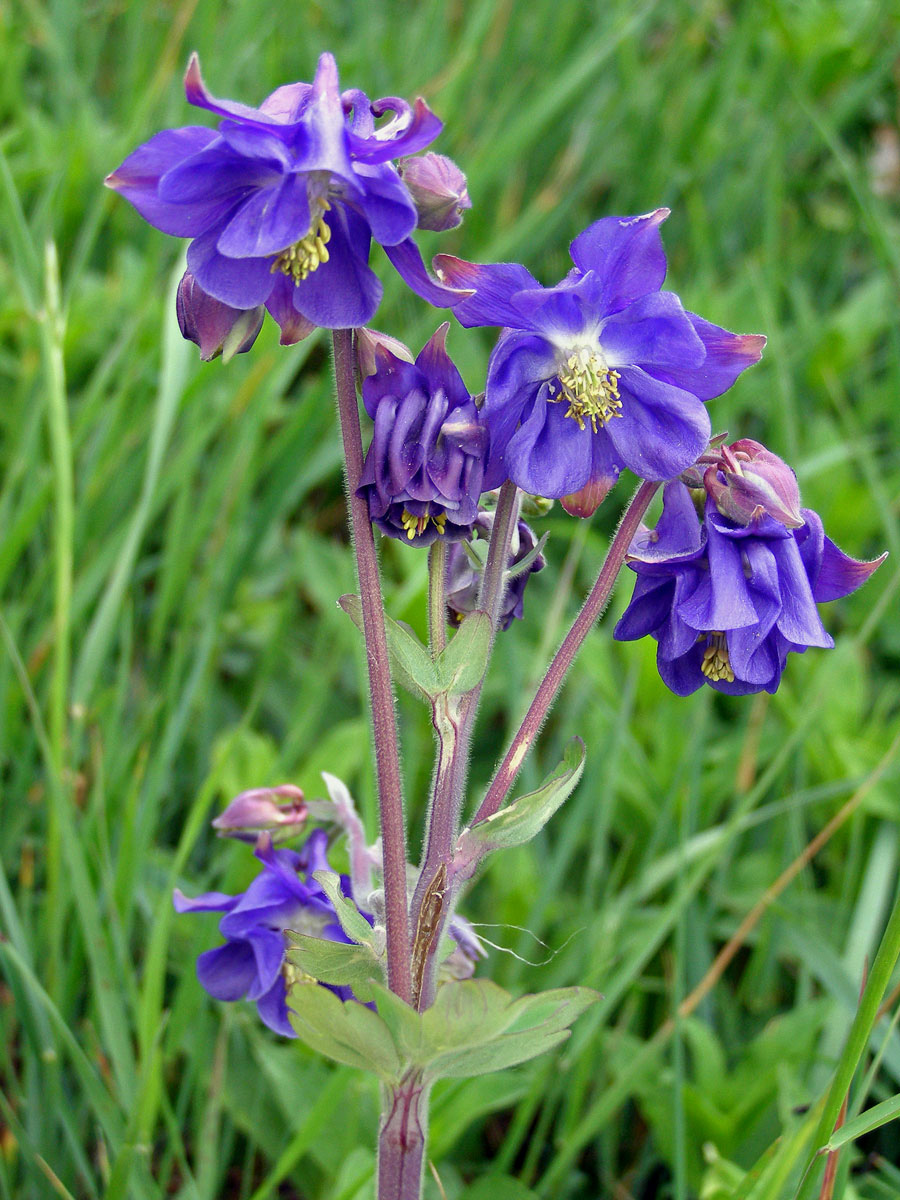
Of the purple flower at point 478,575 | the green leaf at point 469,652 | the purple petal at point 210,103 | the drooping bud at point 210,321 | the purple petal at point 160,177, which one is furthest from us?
the purple flower at point 478,575

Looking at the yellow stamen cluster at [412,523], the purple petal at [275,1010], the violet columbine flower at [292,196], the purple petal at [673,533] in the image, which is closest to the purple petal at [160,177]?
the violet columbine flower at [292,196]

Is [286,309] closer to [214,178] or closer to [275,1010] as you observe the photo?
[214,178]

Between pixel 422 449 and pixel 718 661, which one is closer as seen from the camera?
pixel 422 449

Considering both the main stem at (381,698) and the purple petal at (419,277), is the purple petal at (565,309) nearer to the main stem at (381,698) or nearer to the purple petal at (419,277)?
the purple petal at (419,277)

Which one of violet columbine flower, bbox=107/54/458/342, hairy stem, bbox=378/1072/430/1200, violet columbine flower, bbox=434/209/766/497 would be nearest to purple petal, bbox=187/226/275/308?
violet columbine flower, bbox=107/54/458/342

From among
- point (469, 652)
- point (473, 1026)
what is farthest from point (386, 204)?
point (473, 1026)
